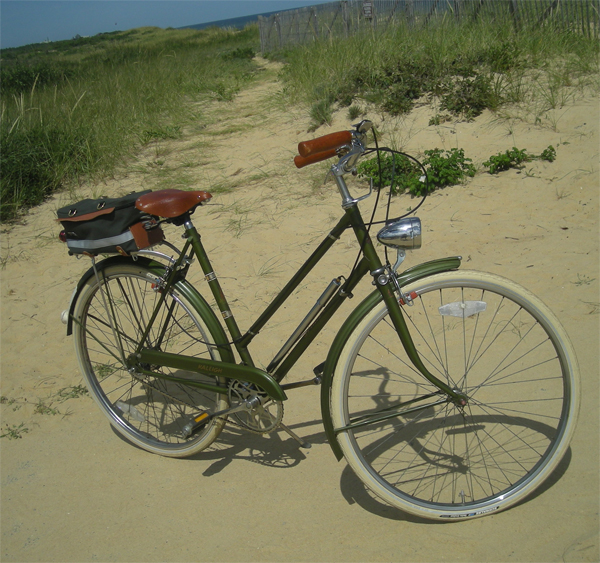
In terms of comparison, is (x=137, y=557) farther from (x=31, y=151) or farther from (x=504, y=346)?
(x=31, y=151)

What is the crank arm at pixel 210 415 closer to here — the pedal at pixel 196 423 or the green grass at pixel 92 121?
the pedal at pixel 196 423

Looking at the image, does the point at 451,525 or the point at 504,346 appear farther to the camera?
the point at 504,346

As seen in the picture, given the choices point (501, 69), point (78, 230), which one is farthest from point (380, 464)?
point (501, 69)

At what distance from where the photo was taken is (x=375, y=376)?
3.30 metres

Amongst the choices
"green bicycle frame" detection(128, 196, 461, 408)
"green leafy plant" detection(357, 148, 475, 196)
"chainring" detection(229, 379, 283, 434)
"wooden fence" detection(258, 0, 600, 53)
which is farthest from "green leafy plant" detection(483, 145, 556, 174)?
"chainring" detection(229, 379, 283, 434)

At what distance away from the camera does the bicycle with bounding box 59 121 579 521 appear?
2.15 metres

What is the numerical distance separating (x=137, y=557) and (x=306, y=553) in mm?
747

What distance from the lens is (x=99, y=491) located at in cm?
280

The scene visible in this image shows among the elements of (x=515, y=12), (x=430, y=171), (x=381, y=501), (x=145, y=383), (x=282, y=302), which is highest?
(x=515, y=12)

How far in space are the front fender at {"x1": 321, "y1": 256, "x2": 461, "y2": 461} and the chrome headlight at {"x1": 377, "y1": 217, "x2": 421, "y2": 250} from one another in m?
0.11

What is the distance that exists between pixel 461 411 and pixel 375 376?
39.1 inches

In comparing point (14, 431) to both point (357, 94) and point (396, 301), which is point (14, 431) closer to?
point (396, 301)

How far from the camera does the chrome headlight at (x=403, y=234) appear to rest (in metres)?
2.07

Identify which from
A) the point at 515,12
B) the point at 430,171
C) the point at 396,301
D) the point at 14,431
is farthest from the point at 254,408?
the point at 515,12
